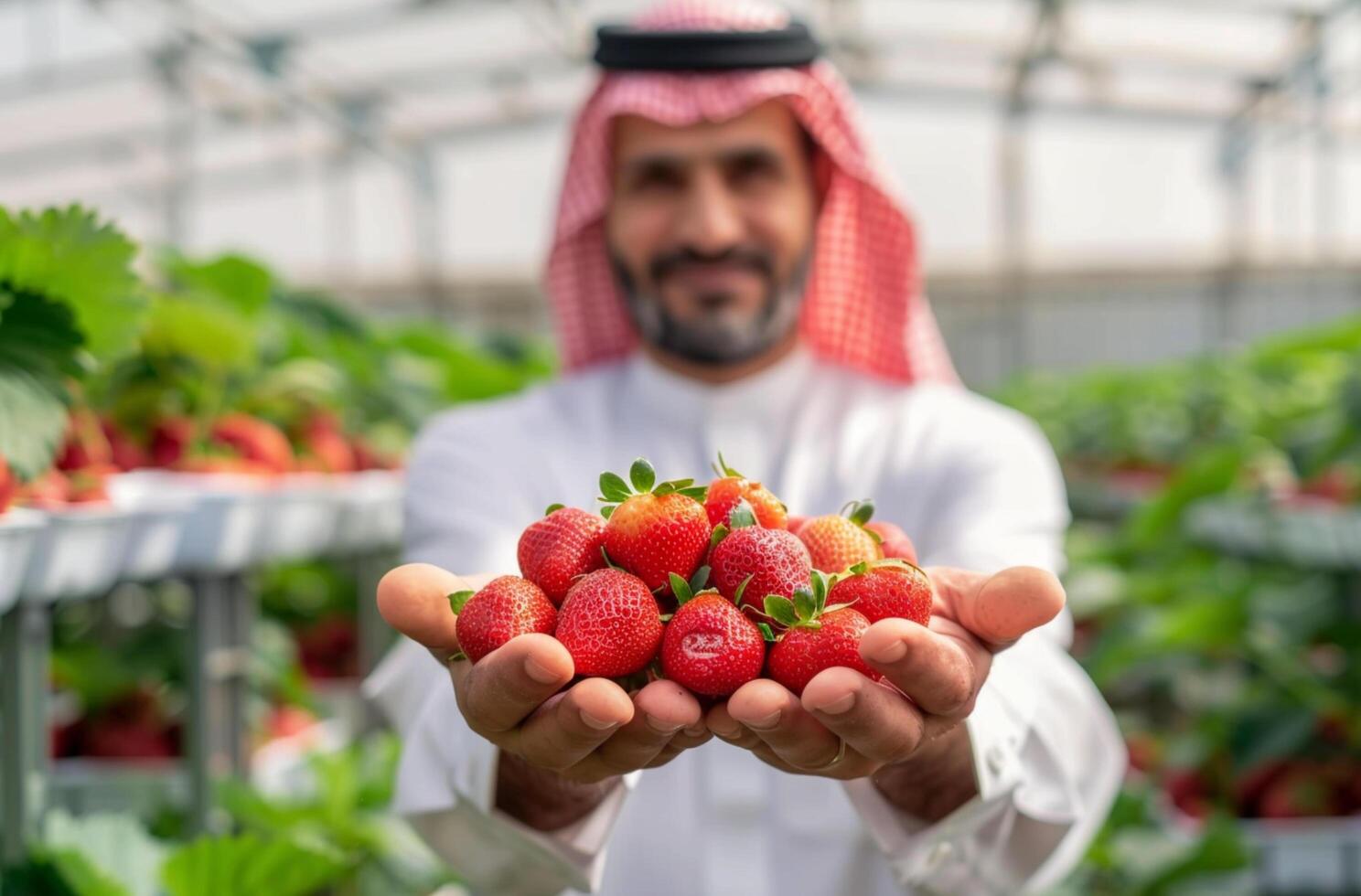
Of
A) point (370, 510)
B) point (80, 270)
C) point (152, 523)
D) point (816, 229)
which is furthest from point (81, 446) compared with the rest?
A: point (816, 229)

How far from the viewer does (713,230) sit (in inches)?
60.8

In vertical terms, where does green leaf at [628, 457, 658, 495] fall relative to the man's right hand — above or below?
above

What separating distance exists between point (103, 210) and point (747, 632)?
0.68 meters

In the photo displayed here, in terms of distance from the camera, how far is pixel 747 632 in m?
0.79

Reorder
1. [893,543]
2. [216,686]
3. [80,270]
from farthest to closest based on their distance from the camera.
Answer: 1. [216,686]
2. [80,270]
3. [893,543]

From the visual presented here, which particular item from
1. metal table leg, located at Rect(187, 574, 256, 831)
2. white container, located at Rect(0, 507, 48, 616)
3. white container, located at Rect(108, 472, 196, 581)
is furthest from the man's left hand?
metal table leg, located at Rect(187, 574, 256, 831)

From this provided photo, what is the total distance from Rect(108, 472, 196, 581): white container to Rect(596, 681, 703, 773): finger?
0.68m

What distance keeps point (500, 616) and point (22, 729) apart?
2.60ft

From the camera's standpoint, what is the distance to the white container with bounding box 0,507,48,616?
994 mm

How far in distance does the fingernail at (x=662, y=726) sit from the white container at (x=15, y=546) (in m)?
0.56

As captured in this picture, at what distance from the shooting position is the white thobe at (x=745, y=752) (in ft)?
3.66

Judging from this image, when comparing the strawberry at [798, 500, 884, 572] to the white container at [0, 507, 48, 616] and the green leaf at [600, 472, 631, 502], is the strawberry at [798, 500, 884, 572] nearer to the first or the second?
the green leaf at [600, 472, 631, 502]

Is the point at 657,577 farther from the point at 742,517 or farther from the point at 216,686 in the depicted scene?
the point at 216,686

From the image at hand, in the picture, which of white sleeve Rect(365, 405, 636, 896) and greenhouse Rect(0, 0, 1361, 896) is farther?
white sleeve Rect(365, 405, 636, 896)
